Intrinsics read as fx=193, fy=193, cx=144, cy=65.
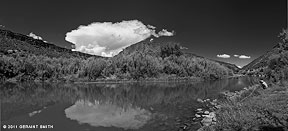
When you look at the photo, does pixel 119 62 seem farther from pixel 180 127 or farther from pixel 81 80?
pixel 180 127

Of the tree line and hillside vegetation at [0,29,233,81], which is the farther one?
hillside vegetation at [0,29,233,81]

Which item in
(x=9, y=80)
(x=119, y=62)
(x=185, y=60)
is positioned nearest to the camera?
(x=9, y=80)

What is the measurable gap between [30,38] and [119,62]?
341ft

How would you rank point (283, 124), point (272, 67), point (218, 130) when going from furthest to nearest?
point (272, 67) → point (218, 130) → point (283, 124)

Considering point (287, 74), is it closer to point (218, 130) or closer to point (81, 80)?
point (218, 130)

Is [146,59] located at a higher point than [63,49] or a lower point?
lower

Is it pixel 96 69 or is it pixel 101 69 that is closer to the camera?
pixel 96 69

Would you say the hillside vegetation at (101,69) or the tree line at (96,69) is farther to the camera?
the hillside vegetation at (101,69)

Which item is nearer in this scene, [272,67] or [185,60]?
[272,67]

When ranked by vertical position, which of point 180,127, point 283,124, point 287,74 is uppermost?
point 287,74

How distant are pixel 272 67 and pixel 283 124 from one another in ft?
91.5

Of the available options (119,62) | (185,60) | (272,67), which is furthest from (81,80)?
(272,67)

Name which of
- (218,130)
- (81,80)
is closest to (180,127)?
(218,130)

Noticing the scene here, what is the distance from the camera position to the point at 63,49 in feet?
582
